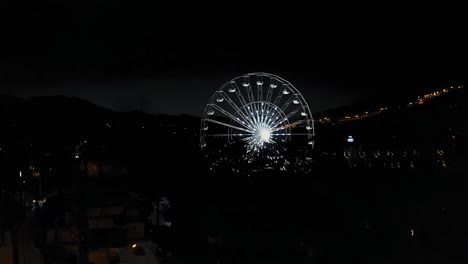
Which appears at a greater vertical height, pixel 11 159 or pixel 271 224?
pixel 11 159

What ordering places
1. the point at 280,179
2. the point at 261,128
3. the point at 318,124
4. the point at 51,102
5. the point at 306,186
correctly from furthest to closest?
the point at 318,124
the point at 261,128
the point at 51,102
the point at 280,179
the point at 306,186

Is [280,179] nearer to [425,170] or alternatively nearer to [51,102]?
[425,170]

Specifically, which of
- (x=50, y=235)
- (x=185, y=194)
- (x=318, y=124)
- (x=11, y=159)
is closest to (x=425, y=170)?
(x=185, y=194)

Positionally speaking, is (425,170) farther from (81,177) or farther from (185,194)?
(81,177)

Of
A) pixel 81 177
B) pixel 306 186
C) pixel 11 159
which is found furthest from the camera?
pixel 81 177

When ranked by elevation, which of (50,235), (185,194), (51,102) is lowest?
(50,235)

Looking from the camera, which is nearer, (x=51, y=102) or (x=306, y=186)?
(x=306, y=186)

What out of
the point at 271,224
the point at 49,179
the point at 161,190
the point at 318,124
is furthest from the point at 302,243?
the point at 318,124
